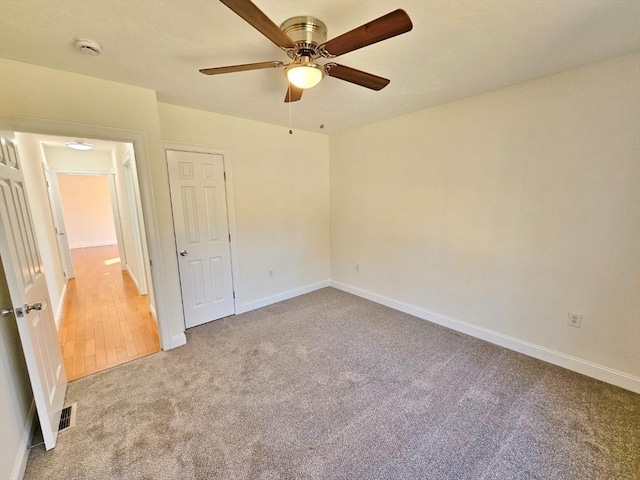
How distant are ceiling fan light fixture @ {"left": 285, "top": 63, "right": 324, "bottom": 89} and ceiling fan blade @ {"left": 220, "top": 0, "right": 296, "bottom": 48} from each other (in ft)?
0.43

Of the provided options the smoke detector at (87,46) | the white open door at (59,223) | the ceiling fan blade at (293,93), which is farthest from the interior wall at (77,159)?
the ceiling fan blade at (293,93)

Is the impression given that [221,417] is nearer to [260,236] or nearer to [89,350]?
[89,350]

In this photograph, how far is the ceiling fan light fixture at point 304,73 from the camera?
149 cm

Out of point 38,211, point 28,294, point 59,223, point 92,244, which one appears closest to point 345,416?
point 28,294

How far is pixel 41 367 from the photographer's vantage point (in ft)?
5.50

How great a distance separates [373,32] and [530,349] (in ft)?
9.84

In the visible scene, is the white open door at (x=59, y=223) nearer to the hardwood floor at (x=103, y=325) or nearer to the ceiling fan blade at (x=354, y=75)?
the hardwood floor at (x=103, y=325)

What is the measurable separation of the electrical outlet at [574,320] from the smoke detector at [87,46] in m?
4.16

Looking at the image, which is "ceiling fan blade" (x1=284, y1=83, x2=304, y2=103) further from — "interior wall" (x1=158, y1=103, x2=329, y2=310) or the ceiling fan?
"interior wall" (x1=158, y1=103, x2=329, y2=310)

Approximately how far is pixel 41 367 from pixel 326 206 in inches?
143

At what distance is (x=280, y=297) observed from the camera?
13.2 feet

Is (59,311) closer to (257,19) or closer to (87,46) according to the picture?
(87,46)

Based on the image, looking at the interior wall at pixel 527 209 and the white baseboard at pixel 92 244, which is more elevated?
the interior wall at pixel 527 209

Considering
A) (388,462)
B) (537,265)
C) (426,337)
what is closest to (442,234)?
(537,265)
